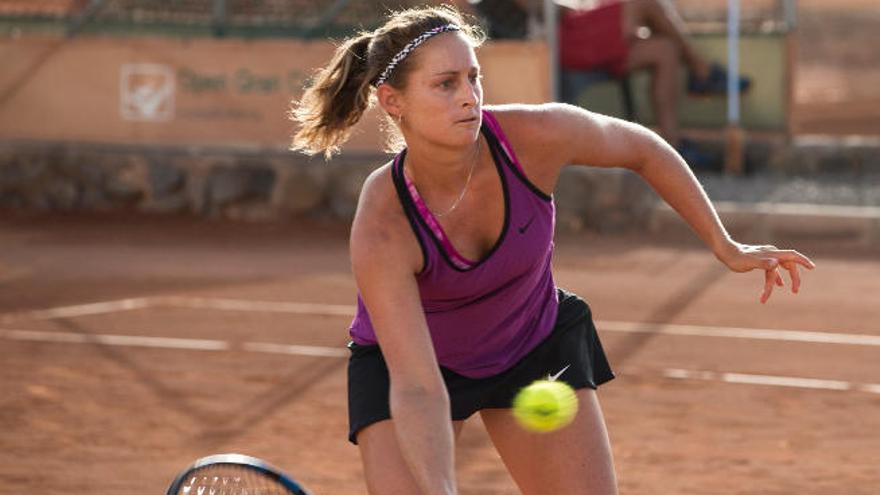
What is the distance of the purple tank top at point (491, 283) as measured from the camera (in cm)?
400

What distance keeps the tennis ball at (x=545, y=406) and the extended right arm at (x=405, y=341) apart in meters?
0.41

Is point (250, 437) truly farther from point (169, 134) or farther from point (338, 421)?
point (169, 134)

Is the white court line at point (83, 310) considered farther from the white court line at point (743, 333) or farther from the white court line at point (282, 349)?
the white court line at point (743, 333)

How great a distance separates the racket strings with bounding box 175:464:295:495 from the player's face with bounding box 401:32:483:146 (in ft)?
2.74

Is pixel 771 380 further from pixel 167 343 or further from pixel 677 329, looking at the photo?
pixel 167 343

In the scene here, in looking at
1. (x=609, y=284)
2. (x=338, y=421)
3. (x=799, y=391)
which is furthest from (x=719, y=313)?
(x=338, y=421)

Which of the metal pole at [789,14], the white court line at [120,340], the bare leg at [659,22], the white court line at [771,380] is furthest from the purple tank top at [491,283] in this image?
the metal pole at [789,14]

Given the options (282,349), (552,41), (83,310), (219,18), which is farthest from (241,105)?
(282,349)

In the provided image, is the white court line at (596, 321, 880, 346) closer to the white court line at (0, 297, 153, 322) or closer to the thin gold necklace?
the white court line at (0, 297, 153, 322)

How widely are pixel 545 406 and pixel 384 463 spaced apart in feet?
1.32

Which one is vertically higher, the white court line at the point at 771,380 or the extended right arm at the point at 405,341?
the extended right arm at the point at 405,341

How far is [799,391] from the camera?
290 inches

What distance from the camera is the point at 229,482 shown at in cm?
392

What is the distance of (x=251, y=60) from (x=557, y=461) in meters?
8.63
